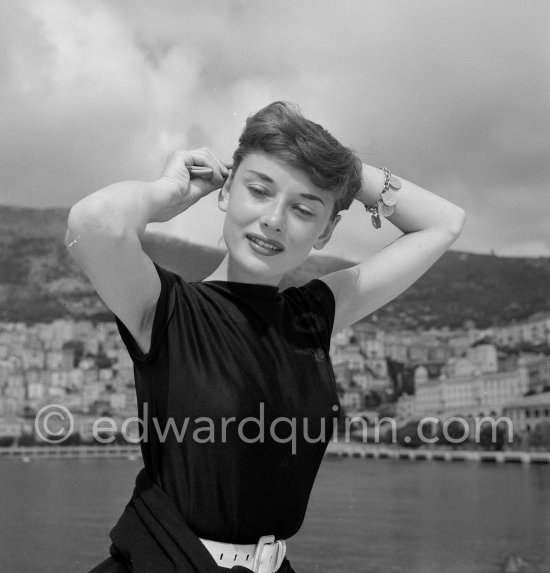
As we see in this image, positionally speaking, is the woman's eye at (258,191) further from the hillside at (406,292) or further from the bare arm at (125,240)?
the hillside at (406,292)

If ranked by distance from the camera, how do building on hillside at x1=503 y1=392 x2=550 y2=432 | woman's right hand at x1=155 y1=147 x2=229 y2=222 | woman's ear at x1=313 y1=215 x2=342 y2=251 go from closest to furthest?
woman's right hand at x1=155 y1=147 x2=229 y2=222 → woman's ear at x1=313 y1=215 x2=342 y2=251 → building on hillside at x1=503 y1=392 x2=550 y2=432

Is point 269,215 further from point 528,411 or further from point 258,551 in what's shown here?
point 528,411

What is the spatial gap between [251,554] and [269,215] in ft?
1.30

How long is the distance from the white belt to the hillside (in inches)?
1895

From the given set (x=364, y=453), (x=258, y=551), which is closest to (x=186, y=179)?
(x=258, y=551)

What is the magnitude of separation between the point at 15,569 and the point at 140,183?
21818mm

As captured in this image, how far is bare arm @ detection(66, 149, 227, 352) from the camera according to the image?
0.77m

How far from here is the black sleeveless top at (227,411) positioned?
851 mm

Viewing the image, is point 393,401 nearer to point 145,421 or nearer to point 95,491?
point 95,491

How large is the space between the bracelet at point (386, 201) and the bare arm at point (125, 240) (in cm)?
34

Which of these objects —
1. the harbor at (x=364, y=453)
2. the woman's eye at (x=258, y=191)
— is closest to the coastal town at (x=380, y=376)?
the harbor at (x=364, y=453)

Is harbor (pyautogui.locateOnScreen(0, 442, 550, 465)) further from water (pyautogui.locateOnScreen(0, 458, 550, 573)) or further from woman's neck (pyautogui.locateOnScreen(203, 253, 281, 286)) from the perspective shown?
woman's neck (pyautogui.locateOnScreen(203, 253, 281, 286))

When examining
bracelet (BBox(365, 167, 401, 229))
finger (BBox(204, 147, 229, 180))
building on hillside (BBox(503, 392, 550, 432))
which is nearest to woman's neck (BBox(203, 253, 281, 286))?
finger (BBox(204, 147, 229, 180))

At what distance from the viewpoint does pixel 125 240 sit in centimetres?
78
